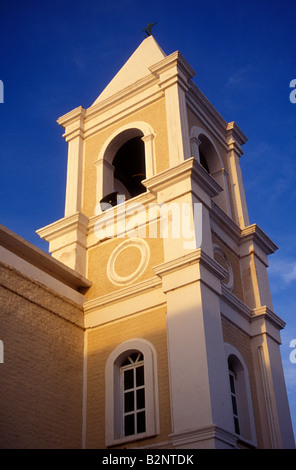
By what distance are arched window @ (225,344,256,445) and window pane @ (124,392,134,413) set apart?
1991 millimetres

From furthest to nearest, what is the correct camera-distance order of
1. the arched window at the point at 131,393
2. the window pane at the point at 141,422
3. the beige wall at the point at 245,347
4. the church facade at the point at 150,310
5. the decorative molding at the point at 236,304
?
the decorative molding at the point at 236,304 → the beige wall at the point at 245,347 → the window pane at the point at 141,422 → the arched window at the point at 131,393 → the church facade at the point at 150,310

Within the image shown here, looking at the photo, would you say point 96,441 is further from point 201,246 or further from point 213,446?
point 201,246

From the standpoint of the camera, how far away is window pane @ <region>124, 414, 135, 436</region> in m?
12.3

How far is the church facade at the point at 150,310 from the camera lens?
11625 mm

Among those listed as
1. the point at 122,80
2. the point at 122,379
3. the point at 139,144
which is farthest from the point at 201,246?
the point at 122,80

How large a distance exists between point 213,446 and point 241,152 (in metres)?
10.7

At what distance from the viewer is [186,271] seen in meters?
12.7

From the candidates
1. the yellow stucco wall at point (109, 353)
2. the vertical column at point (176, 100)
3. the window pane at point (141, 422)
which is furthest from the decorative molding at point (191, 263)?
the vertical column at point (176, 100)

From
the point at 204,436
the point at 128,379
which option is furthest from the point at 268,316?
the point at 204,436

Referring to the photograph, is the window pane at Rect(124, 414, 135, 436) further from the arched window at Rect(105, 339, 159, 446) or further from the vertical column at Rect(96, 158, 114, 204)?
the vertical column at Rect(96, 158, 114, 204)

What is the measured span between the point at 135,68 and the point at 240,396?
10405 millimetres

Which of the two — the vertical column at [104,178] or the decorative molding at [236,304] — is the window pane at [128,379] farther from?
the vertical column at [104,178]

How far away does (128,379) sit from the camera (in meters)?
12.9

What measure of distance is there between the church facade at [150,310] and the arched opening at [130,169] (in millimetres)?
1148
